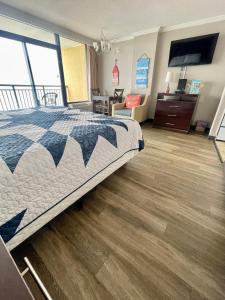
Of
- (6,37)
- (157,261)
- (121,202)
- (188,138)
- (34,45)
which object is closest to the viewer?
(157,261)

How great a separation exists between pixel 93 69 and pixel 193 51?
3.01 metres

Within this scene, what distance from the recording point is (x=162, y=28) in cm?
345

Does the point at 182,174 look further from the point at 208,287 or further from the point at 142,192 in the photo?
the point at 208,287

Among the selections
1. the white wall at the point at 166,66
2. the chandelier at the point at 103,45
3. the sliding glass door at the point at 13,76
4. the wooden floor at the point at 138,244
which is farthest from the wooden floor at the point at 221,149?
the sliding glass door at the point at 13,76

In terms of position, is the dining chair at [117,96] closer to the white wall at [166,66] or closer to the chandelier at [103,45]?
the white wall at [166,66]

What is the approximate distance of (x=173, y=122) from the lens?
3574 mm

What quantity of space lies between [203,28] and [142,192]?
3898 mm

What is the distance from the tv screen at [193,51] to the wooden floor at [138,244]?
2.91 m

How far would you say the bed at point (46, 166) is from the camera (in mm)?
754

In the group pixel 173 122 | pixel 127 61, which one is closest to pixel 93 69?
pixel 127 61

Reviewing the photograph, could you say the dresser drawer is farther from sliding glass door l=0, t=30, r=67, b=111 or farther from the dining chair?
sliding glass door l=0, t=30, r=67, b=111

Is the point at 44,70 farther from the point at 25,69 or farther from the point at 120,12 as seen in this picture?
the point at 120,12

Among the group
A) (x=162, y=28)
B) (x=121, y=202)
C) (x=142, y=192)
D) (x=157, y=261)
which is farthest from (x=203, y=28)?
(x=157, y=261)

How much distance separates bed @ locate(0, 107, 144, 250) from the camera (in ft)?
2.48
